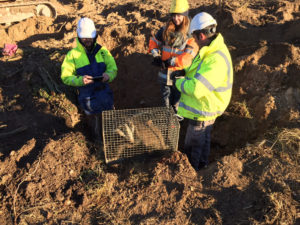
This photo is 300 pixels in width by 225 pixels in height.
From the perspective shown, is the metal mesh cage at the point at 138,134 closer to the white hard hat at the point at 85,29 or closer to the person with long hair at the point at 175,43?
the person with long hair at the point at 175,43

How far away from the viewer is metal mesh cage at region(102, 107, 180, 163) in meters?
3.71

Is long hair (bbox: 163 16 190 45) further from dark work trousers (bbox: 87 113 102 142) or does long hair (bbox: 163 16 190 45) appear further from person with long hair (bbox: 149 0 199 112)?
dark work trousers (bbox: 87 113 102 142)

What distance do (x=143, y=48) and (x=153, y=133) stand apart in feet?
11.5

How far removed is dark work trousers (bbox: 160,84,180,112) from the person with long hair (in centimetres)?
23

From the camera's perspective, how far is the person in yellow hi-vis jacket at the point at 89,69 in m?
3.84

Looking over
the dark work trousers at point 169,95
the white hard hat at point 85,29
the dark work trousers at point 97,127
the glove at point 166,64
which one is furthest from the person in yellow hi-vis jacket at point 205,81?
the dark work trousers at point 97,127

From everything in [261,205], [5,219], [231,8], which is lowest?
[5,219]

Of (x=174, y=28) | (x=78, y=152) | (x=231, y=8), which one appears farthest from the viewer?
(x=231, y=8)

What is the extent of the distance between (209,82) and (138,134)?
1.52m

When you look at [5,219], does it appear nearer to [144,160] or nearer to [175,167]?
[144,160]

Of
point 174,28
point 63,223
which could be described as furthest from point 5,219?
point 174,28

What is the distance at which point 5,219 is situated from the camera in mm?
2926

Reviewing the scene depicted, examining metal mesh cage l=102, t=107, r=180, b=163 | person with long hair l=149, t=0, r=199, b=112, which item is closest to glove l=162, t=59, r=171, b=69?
person with long hair l=149, t=0, r=199, b=112

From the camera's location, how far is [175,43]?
157 inches
